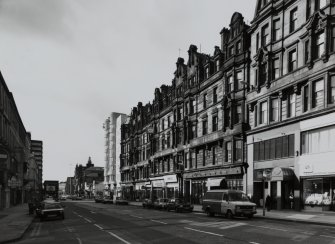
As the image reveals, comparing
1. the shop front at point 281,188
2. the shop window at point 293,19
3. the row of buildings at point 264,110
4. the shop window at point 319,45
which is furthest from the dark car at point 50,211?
the shop window at point 293,19

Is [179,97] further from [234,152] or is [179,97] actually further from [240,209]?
[240,209]

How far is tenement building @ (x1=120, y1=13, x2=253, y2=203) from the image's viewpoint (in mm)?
44625

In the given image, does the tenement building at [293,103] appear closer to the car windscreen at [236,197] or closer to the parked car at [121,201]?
the car windscreen at [236,197]

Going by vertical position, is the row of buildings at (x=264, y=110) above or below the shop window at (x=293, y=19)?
below

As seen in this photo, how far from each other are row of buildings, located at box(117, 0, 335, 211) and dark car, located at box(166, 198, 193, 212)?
6.71 m

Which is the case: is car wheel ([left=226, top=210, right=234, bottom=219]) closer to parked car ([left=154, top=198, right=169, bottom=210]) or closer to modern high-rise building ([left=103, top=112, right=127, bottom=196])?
parked car ([left=154, top=198, right=169, bottom=210])

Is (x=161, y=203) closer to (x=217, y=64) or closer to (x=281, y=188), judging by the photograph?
(x=281, y=188)

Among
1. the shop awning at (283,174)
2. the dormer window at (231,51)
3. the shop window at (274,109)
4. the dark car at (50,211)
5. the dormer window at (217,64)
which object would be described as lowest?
the dark car at (50,211)

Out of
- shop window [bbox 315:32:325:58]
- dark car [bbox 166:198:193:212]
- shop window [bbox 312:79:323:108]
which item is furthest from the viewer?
dark car [bbox 166:198:193:212]

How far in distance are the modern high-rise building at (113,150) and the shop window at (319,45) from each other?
89183mm

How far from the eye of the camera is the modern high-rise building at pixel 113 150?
12036 cm

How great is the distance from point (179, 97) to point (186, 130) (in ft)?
20.8

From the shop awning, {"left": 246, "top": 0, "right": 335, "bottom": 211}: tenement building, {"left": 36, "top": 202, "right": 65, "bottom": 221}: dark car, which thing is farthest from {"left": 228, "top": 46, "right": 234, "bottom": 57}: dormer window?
{"left": 36, "top": 202, "right": 65, "bottom": 221}: dark car

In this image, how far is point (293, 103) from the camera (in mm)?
35812
